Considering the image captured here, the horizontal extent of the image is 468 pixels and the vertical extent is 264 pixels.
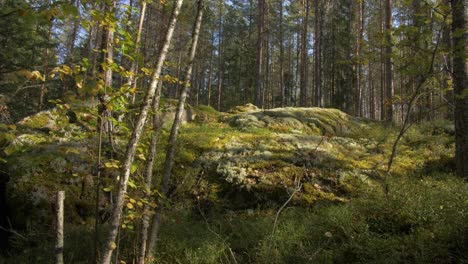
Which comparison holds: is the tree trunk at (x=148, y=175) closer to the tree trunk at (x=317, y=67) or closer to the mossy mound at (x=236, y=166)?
the mossy mound at (x=236, y=166)

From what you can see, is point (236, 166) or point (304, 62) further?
point (304, 62)

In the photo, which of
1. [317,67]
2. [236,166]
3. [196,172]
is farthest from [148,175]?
[317,67]

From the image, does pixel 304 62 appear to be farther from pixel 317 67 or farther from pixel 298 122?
pixel 298 122

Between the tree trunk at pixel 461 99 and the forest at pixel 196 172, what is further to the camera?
the tree trunk at pixel 461 99

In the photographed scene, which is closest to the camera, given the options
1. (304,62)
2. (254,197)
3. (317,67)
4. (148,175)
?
(148,175)

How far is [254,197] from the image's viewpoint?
5918 millimetres

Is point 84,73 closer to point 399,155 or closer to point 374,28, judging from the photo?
point 399,155

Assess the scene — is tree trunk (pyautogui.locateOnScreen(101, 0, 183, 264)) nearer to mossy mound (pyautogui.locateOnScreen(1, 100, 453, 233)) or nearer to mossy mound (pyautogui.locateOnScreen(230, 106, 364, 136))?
mossy mound (pyautogui.locateOnScreen(1, 100, 453, 233))

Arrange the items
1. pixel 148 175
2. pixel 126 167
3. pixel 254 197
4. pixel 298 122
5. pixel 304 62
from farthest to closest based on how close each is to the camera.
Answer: pixel 304 62, pixel 298 122, pixel 254 197, pixel 148 175, pixel 126 167

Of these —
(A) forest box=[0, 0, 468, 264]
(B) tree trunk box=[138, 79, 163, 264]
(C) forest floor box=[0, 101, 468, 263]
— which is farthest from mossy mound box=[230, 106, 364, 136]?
(B) tree trunk box=[138, 79, 163, 264]

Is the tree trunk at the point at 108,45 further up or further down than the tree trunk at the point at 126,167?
further up

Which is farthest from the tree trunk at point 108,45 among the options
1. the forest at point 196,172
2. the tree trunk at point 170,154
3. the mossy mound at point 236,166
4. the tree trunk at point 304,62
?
the tree trunk at point 304,62

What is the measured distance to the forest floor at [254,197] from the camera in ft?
12.1

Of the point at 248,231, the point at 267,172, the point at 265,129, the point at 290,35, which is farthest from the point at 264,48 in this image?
the point at 248,231
